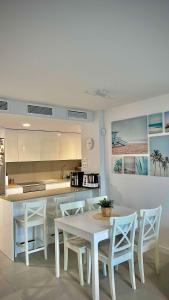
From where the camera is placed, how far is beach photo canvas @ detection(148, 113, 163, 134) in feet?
11.6

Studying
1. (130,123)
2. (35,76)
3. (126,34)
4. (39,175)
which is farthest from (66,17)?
(39,175)

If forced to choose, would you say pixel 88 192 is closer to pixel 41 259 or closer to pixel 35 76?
pixel 41 259

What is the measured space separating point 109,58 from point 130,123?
1.98 m

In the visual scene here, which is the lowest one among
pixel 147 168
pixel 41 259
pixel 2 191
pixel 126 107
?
pixel 41 259

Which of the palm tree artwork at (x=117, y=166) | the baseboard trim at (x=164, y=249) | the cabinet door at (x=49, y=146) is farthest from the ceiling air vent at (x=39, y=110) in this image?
the baseboard trim at (x=164, y=249)

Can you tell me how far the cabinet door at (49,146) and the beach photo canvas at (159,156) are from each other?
9.84 ft

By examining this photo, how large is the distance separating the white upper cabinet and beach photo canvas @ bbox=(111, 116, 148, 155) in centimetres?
217

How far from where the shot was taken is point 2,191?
4.89 m

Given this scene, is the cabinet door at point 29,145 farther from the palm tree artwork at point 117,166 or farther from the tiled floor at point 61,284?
the tiled floor at point 61,284

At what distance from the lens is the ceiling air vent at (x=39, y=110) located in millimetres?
3674

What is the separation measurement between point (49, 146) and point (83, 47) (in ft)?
13.8

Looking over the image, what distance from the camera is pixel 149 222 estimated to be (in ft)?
9.35

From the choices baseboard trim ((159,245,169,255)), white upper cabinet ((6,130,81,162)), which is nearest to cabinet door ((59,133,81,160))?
white upper cabinet ((6,130,81,162))

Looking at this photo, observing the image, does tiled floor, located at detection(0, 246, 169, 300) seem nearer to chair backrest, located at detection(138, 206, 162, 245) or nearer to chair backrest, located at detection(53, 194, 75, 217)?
chair backrest, located at detection(138, 206, 162, 245)
